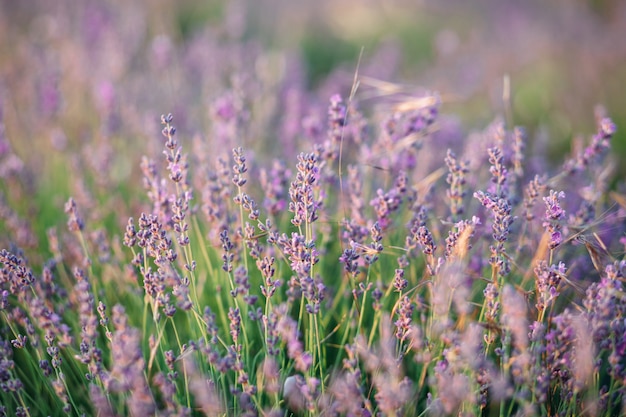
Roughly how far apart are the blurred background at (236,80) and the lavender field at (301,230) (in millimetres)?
31

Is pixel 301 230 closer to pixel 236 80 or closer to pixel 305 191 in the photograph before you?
pixel 305 191

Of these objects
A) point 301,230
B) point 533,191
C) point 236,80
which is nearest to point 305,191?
point 301,230

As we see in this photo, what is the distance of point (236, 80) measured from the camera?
2783 millimetres

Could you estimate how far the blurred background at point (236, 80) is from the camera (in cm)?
334

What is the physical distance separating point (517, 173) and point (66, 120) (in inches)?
121

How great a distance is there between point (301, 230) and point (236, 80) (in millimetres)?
971

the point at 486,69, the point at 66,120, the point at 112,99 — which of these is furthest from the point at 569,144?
the point at 66,120

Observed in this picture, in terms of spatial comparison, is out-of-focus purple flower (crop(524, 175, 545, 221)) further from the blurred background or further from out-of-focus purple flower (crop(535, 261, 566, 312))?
the blurred background


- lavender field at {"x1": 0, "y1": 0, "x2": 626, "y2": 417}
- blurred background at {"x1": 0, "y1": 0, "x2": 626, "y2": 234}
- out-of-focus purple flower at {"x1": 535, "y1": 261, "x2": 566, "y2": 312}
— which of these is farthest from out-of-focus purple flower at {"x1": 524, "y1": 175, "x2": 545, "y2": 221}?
blurred background at {"x1": 0, "y1": 0, "x2": 626, "y2": 234}

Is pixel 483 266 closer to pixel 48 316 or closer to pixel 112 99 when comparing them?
pixel 48 316

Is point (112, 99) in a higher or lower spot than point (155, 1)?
lower

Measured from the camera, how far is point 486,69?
5.62 meters

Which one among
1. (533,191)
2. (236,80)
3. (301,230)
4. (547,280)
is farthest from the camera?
(236,80)

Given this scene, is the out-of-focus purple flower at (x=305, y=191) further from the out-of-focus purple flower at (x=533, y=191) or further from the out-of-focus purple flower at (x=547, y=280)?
the out-of-focus purple flower at (x=533, y=191)
